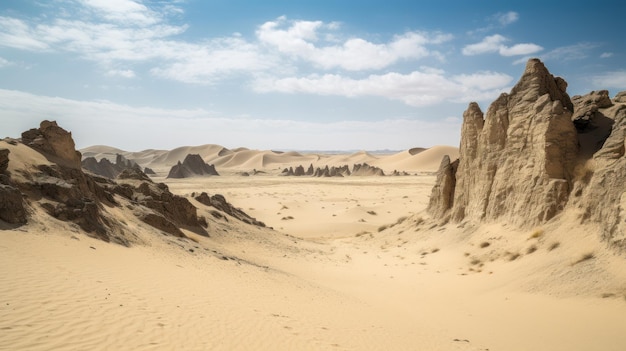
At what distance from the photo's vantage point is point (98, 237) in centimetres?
1123

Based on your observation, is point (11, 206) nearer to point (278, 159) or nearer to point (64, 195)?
point (64, 195)

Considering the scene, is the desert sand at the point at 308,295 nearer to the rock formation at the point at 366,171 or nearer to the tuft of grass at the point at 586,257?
the tuft of grass at the point at 586,257

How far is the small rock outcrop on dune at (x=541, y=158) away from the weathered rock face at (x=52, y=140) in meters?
15.6

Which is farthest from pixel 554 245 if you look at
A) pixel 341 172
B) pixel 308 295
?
pixel 341 172

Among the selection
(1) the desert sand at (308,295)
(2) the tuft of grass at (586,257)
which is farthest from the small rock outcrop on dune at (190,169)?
(2) the tuft of grass at (586,257)

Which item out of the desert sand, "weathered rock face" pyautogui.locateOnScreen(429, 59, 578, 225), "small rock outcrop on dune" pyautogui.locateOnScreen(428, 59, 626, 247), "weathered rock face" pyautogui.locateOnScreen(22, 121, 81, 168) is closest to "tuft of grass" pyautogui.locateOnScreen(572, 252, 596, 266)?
the desert sand

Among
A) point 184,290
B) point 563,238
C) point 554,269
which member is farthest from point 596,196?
point 184,290

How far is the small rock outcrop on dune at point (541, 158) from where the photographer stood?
11.3 m

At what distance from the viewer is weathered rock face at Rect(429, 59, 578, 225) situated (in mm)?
13141

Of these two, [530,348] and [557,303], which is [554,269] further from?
[530,348]

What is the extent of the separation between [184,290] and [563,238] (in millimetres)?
10078

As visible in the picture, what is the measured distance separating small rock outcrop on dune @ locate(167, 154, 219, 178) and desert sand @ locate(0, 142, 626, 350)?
63.4 m

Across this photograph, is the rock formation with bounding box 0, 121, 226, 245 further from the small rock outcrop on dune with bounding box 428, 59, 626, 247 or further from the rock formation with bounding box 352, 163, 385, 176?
the rock formation with bounding box 352, 163, 385, 176

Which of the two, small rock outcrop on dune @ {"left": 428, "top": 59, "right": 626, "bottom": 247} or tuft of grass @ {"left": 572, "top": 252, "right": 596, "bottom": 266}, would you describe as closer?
tuft of grass @ {"left": 572, "top": 252, "right": 596, "bottom": 266}
